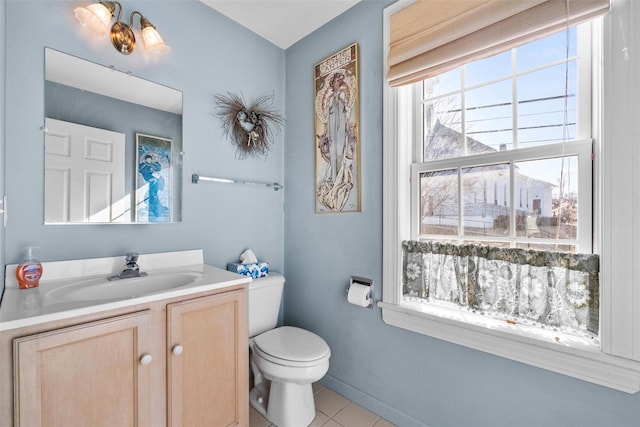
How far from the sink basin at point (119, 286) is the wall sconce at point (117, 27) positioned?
3.80 feet

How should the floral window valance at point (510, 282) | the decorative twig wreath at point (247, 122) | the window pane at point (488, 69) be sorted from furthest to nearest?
the decorative twig wreath at point (247, 122) < the window pane at point (488, 69) < the floral window valance at point (510, 282)

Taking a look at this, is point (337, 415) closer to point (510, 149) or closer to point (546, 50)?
point (510, 149)

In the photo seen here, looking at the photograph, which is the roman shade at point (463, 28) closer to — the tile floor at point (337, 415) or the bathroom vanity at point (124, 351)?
the bathroom vanity at point (124, 351)


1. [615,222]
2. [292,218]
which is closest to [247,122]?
[292,218]

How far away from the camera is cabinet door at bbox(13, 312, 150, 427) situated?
83 cm

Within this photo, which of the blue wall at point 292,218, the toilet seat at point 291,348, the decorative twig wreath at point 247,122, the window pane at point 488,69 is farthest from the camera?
the decorative twig wreath at point 247,122

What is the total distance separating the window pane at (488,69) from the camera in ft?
4.24

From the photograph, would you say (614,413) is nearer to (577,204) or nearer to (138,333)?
(577,204)

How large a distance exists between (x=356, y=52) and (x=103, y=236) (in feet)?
5.74

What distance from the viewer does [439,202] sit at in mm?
1479

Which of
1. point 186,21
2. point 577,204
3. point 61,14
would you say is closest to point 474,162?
point 577,204

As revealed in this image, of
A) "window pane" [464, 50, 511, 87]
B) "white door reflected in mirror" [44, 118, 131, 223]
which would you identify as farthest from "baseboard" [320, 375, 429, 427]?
"window pane" [464, 50, 511, 87]

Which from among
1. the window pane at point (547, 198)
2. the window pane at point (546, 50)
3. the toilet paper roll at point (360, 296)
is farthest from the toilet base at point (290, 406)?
the window pane at point (546, 50)

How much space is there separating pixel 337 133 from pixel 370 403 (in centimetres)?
168
